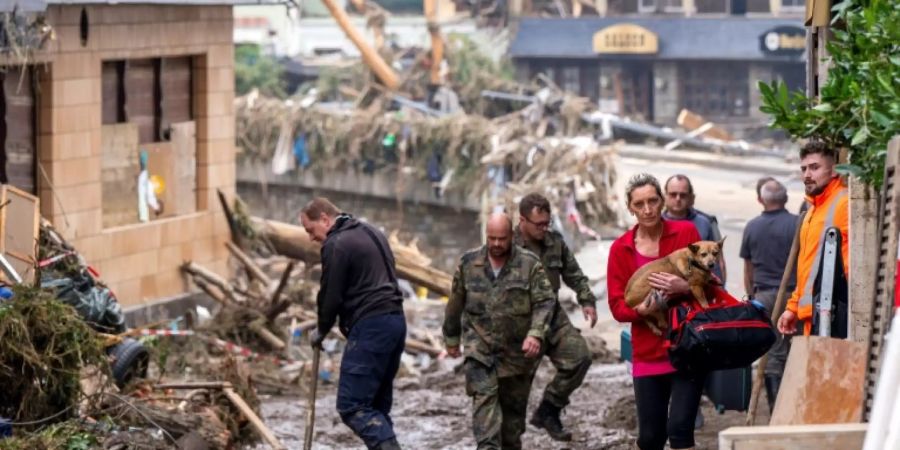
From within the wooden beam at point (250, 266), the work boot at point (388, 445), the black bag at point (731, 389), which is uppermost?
the black bag at point (731, 389)

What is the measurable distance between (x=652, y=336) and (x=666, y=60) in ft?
128

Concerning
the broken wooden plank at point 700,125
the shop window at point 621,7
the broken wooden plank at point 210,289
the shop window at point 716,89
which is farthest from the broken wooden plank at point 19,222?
the shop window at point 621,7

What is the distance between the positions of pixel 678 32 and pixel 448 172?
15139mm

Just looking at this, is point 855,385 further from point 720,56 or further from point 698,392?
point 720,56

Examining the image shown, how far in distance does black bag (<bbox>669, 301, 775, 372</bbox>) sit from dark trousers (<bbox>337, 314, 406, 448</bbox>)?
6.43ft

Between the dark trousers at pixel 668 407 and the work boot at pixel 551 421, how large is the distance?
2.36m

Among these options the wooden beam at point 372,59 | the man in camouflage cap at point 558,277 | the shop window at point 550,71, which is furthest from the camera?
the shop window at point 550,71

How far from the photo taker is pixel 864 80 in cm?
649

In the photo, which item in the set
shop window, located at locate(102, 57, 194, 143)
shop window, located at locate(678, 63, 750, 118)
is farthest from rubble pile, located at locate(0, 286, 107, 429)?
shop window, located at locate(678, 63, 750, 118)

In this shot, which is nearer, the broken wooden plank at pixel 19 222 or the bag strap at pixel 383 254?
the bag strap at pixel 383 254

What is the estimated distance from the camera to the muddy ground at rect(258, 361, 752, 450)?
1131 centimetres

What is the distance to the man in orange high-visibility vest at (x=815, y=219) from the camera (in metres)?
8.38

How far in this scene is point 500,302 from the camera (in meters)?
9.44

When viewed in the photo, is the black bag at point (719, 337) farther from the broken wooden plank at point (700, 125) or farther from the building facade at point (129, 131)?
the broken wooden plank at point (700, 125)
